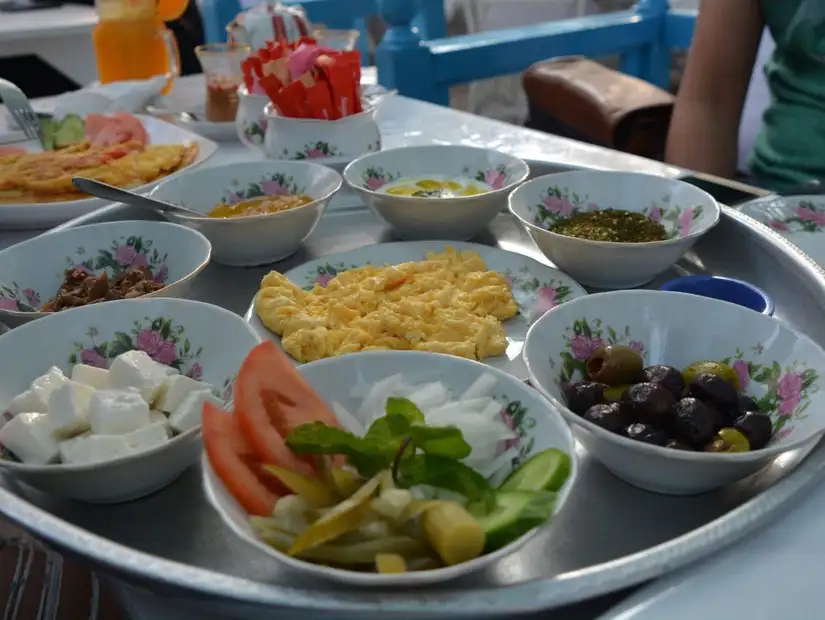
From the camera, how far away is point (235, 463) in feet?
2.11

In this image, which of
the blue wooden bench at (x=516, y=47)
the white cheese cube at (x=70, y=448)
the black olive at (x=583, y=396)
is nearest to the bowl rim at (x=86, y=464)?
the white cheese cube at (x=70, y=448)

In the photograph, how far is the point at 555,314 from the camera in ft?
2.93

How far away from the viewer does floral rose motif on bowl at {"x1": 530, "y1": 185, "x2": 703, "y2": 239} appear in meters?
1.19

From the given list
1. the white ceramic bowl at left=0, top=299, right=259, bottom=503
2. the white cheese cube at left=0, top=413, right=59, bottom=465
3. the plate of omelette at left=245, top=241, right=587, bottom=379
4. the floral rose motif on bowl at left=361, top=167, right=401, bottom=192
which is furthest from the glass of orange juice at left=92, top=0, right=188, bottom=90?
the white cheese cube at left=0, top=413, right=59, bottom=465

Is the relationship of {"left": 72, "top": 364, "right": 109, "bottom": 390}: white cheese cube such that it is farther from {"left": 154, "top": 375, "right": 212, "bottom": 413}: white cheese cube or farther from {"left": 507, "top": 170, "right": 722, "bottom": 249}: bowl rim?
{"left": 507, "top": 170, "right": 722, "bottom": 249}: bowl rim

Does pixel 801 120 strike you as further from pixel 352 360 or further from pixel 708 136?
pixel 352 360

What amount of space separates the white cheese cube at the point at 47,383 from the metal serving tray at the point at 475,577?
0.30 ft

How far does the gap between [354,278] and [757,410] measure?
0.57 meters

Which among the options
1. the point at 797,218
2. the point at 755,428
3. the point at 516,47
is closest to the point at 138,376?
the point at 755,428

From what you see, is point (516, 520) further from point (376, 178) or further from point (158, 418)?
point (376, 178)

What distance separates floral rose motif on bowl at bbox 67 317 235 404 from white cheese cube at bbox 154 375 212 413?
0.10 metres

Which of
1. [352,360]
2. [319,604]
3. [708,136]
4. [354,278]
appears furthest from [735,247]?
[708,136]

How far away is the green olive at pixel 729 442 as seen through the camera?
0.71 metres

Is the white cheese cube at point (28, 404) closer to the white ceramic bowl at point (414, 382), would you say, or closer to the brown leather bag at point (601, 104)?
the white ceramic bowl at point (414, 382)
